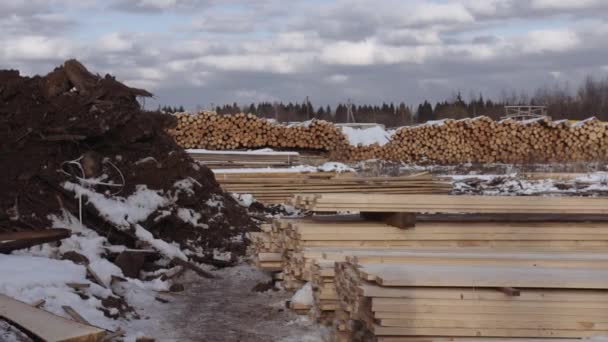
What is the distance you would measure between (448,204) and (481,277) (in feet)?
7.15

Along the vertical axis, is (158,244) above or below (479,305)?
below

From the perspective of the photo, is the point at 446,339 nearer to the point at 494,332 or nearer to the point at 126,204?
the point at 494,332

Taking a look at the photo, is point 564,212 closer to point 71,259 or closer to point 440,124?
point 71,259

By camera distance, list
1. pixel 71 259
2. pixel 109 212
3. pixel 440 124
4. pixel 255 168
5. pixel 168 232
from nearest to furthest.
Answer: pixel 71 259 < pixel 109 212 < pixel 168 232 < pixel 255 168 < pixel 440 124

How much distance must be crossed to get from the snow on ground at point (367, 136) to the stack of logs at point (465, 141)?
0.96 feet

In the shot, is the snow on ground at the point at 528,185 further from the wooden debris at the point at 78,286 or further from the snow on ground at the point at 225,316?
the wooden debris at the point at 78,286

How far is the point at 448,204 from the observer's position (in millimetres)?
7910

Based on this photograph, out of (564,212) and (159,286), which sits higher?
(564,212)

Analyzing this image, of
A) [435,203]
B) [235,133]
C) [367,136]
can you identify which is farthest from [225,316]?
[367,136]

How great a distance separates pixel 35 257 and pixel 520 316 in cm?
524

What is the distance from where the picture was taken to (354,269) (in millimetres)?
6219

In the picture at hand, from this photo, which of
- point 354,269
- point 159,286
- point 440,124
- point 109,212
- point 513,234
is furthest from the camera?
point 440,124

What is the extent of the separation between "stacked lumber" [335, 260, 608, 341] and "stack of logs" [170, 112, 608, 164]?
62.9ft

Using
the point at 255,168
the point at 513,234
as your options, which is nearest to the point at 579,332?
the point at 513,234
